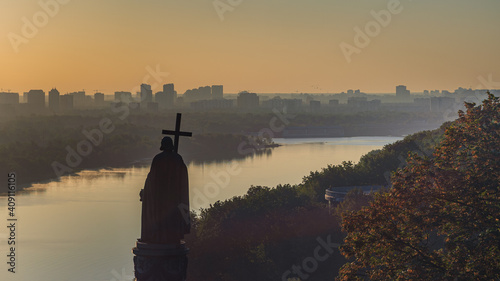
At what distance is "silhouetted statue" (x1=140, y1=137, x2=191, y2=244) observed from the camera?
436 inches

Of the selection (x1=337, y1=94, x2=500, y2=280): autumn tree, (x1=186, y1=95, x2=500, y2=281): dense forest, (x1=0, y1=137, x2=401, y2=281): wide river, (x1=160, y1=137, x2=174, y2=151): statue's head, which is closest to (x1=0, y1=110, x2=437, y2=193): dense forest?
(x1=0, y1=137, x2=401, y2=281): wide river

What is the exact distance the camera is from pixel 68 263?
152 ft

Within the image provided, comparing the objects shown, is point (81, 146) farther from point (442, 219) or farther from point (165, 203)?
point (165, 203)

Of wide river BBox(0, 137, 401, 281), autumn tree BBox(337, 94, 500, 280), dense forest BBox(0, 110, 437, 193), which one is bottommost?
wide river BBox(0, 137, 401, 281)

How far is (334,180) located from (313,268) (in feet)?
65.9

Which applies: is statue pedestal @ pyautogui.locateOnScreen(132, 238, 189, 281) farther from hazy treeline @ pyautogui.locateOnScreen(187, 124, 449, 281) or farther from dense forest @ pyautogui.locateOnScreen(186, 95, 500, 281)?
hazy treeline @ pyautogui.locateOnScreen(187, 124, 449, 281)

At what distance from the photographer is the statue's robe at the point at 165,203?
11086mm

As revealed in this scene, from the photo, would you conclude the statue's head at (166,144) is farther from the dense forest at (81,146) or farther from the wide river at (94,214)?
the dense forest at (81,146)

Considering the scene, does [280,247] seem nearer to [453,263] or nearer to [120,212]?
[453,263]

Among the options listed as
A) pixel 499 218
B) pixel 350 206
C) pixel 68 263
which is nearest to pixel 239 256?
pixel 350 206

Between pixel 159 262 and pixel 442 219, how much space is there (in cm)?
891

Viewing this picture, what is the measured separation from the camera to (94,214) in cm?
6462

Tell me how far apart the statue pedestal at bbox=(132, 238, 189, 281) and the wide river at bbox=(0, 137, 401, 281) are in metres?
30.2

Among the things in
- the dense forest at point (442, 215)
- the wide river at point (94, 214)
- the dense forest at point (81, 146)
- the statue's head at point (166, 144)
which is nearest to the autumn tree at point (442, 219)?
the dense forest at point (442, 215)
